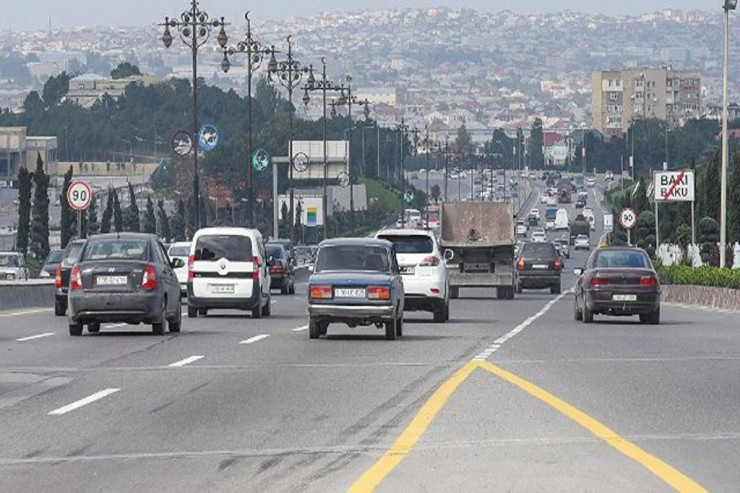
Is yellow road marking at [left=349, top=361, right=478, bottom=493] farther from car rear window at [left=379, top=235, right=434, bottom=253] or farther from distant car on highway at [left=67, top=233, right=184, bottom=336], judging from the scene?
car rear window at [left=379, top=235, right=434, bottom=253]

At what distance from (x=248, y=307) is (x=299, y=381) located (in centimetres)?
1999

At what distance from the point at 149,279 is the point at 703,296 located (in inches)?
1048

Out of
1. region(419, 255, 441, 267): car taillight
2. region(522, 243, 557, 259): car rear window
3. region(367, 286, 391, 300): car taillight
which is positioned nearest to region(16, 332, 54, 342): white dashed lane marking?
region(367, 286, 391, 300): car taillight

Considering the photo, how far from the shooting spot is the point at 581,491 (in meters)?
14.6

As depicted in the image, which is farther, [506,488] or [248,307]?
[248,307]

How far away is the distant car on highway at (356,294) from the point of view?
33.8 meters

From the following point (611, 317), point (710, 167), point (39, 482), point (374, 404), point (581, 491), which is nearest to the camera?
point (581, 491)

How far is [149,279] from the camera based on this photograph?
35094mm

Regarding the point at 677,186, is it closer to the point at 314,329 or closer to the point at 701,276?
the point at 701,276

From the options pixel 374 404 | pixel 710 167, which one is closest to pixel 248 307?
pixel 374 404

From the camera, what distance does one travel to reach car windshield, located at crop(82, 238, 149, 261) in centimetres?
3578

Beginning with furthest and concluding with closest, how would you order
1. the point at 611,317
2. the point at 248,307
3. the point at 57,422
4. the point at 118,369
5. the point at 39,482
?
the point at 611,317, the point at 248,307, the point at 118,369, the point at 57,422, the point at 39,482

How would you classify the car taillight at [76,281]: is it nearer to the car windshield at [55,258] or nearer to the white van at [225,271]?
the white van at [225,271]

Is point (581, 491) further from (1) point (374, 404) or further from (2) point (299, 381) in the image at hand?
(2) point (299, 381)
